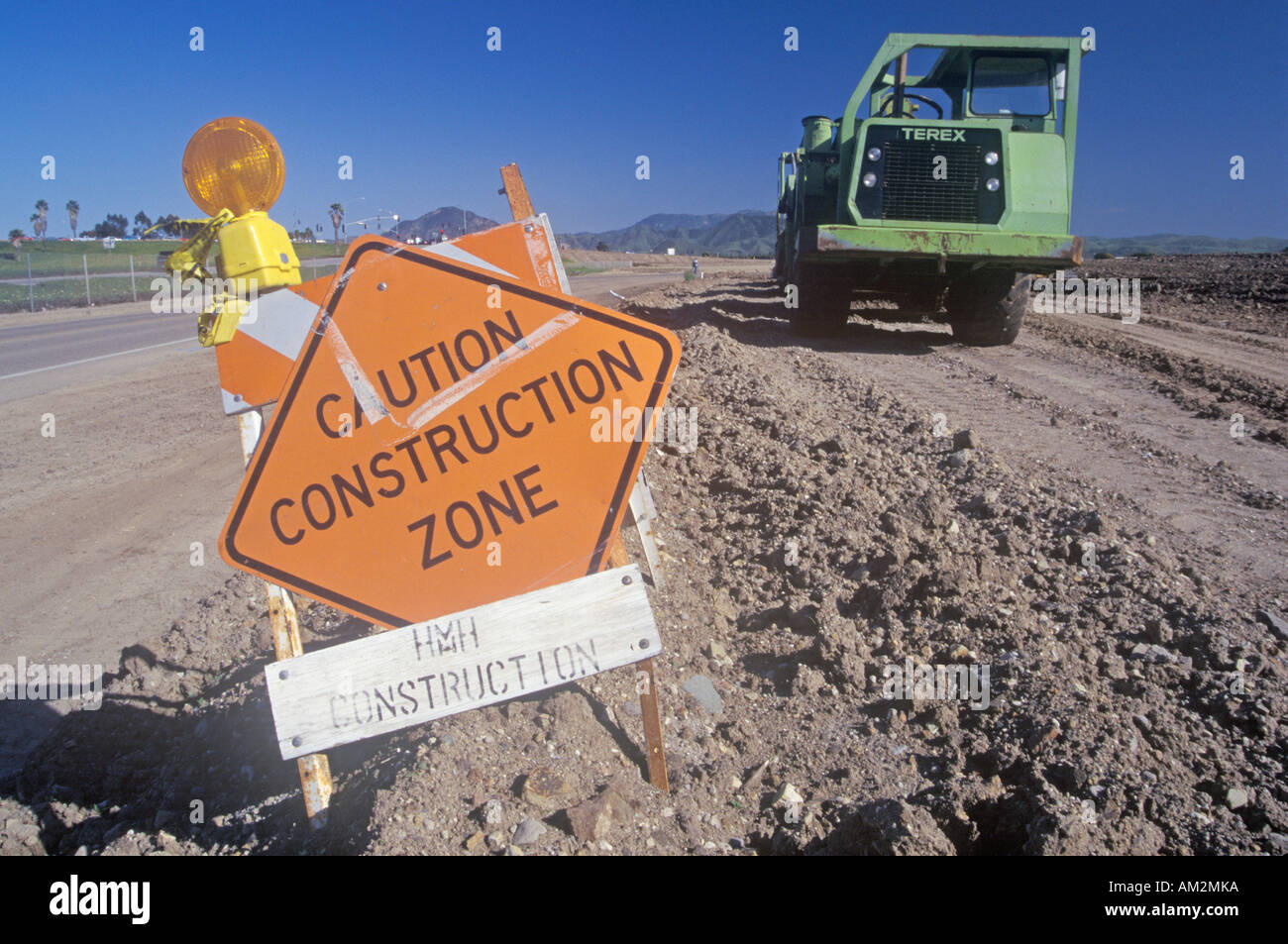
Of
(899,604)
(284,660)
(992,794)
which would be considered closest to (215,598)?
(284,660)

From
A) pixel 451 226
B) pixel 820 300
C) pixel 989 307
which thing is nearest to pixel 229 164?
pixel 451 226

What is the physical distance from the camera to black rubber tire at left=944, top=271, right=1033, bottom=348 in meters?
10.7

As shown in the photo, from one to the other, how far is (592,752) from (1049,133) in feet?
32.9

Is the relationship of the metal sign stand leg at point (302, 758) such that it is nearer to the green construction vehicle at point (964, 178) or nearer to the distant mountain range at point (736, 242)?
the green construction vehicle at point (964, 178)

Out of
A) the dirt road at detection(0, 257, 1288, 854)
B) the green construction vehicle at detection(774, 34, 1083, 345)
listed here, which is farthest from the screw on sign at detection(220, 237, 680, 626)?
the green construction vehicle at detection(774, 34, 1083, 345)

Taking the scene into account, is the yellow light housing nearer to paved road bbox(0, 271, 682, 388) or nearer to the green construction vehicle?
the green construction vehicle

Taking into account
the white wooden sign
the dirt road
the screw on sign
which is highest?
the screw on sign

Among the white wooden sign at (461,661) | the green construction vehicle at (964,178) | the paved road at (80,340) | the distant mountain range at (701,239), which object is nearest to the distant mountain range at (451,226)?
the white wooden sign at (461,661)

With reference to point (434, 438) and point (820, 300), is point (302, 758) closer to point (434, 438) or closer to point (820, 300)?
point (434, 438)

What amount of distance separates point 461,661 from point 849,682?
1.56m

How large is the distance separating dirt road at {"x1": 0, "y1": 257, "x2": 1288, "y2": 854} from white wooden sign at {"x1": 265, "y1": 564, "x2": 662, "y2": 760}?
262mm

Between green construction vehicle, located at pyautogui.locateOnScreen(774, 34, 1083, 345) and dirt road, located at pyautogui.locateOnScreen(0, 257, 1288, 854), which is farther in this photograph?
green construction vehicle, located at pyautogui.locateOnScreen(774, 34, 1083, 345)

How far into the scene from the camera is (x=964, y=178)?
9.74 meters

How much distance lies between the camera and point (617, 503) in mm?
2559
